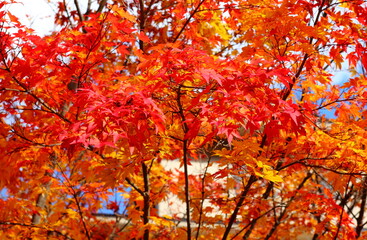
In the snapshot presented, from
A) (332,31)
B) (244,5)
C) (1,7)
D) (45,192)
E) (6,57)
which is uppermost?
(244,5)

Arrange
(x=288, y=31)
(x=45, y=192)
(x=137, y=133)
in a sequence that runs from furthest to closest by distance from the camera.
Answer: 1. (x=45, y=192)
2. (x=288, y=31)
3. (x=137, y=133)

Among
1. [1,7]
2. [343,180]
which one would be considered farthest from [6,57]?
[343,180]

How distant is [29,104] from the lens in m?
3.70

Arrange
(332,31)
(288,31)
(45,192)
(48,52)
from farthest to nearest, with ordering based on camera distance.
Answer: (45,192) < (332,31) < (288,31) < (48,52)

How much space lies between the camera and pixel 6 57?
2969 mm

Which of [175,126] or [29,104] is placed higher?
[29,104]

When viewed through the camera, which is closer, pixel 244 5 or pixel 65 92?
pixel 65 92

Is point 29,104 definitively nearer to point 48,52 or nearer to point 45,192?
point 48,52

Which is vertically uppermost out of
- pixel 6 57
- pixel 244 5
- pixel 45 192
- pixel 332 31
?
pixel 244 5

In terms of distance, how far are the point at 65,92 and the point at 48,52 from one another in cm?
76

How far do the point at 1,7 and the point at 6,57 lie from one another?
15.8 inches

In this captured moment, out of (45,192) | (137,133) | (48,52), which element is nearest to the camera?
(137,133)

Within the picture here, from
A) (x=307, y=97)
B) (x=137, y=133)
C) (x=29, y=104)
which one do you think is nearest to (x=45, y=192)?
(x=29, y=104)

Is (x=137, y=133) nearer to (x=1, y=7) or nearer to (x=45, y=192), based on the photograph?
(x=1, y=7)
